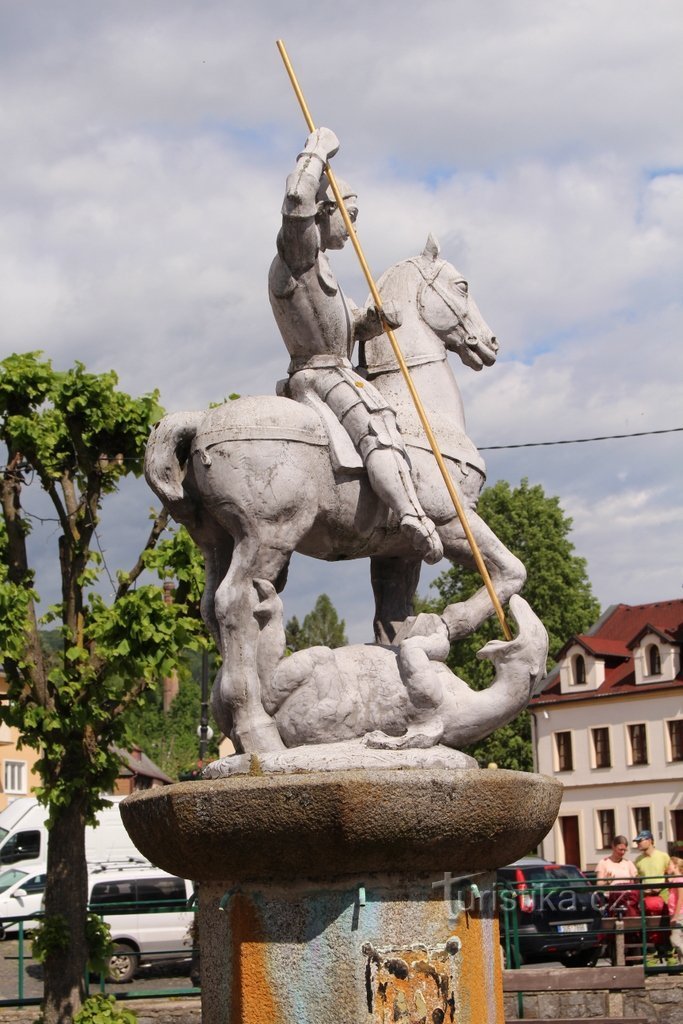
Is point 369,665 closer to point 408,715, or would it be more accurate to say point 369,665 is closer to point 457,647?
Answer: point 408,715

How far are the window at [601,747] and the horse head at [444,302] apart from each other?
1508 inches

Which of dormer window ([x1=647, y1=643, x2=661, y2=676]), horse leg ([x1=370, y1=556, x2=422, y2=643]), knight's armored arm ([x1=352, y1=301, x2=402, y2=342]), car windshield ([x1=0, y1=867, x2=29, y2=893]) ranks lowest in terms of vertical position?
car windshield ([x1=0, y1=867, x2=29, y2=893])

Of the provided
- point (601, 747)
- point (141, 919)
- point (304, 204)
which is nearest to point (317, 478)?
point (304, 204)

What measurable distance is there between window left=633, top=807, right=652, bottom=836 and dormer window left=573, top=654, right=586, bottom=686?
429 centimetres

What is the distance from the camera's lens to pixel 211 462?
21.6 ft

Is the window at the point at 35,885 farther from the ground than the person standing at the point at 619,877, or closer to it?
farther from the ground

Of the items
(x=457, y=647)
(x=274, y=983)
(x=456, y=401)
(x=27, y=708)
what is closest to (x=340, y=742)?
(x=274, y=983)

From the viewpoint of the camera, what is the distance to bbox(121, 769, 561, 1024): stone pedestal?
551 centimetres

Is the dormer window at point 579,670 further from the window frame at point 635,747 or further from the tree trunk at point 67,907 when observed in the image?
the tree trunk at point 67,907

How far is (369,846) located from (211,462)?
1.97m

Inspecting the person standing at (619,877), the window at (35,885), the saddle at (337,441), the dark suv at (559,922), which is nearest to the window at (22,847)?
the window at (35,885)

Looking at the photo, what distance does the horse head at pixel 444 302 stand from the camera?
741 centimetres

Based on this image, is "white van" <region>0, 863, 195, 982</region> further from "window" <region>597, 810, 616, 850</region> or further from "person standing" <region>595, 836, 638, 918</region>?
"window" <region>597, 810, 616, 850</region>

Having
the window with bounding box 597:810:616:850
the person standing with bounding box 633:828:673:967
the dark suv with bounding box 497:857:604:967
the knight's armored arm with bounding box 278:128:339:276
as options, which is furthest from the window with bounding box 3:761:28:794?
the knight's armored arm with bounding box 278:128:339:276
